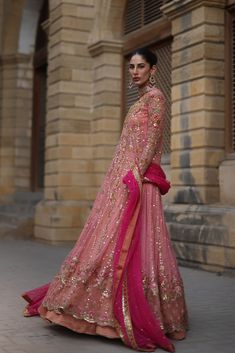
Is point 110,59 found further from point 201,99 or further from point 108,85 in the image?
point 201,99

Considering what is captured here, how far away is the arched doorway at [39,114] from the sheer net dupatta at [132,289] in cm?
1255

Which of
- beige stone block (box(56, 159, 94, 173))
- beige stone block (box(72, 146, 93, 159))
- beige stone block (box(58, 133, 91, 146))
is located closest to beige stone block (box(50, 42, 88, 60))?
beige stone block (box(58, 133, 91, 146))

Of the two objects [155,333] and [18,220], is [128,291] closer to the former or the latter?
[155,333]

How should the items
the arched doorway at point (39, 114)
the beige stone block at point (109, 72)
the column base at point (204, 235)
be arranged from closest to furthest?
the column base at point (204, 235)
the beige stone block at point (109, 72)
the arched doorway at point (39, 114)

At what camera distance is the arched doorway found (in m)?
16.6

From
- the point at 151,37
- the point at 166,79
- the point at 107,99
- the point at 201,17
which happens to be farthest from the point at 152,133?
the point at 107,99

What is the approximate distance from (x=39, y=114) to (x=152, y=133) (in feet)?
41.6

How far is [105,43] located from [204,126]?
4.24 m

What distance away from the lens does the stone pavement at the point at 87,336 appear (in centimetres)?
400

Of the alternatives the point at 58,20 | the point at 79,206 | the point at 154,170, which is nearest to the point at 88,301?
the point at 154,170

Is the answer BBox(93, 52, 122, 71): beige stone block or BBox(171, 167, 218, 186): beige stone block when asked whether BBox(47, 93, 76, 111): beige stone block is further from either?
BBox(171, 167, 218, 186): beige stone block

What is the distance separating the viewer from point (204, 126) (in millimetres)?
8562

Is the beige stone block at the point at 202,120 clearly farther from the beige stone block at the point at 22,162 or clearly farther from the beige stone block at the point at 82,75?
the beige stone block at the point at 22,162

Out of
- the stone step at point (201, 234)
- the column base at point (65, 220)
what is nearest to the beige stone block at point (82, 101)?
the column base at point (65, 220)
